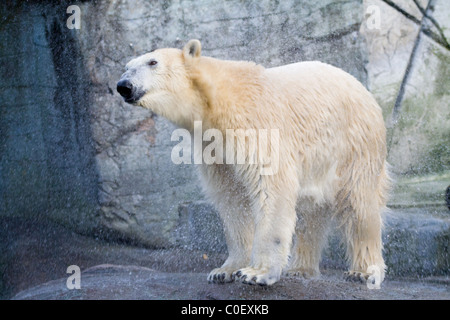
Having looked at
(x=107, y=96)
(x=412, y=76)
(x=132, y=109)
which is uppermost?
(x=412, y=76)

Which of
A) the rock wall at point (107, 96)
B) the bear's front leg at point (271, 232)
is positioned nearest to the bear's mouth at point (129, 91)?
the bear's front leg at point (271, 232)

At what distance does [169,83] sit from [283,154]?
81 centimetres

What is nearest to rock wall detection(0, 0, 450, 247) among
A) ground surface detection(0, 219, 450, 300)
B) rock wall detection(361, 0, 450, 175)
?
rock wall detection(361, 0, 450, 175)

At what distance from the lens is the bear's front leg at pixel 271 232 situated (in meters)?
3.12

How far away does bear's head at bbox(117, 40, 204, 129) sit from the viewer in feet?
10.7

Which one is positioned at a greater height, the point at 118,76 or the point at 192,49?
the point at 192,49

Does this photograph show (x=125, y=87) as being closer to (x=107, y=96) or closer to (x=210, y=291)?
(x=210, y=291)

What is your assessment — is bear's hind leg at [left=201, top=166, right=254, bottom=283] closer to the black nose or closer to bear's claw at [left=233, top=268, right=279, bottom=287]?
bear's claw at [left=233, top=268, right=279, bottom=287]

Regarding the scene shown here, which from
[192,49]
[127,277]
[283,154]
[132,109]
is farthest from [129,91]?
[132,109]

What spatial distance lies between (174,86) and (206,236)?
2.29m

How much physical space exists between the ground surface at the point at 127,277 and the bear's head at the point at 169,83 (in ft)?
3.56

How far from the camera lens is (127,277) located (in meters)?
3.98

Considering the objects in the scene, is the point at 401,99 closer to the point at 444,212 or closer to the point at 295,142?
the point at 444,212

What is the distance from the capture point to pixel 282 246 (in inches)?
126
